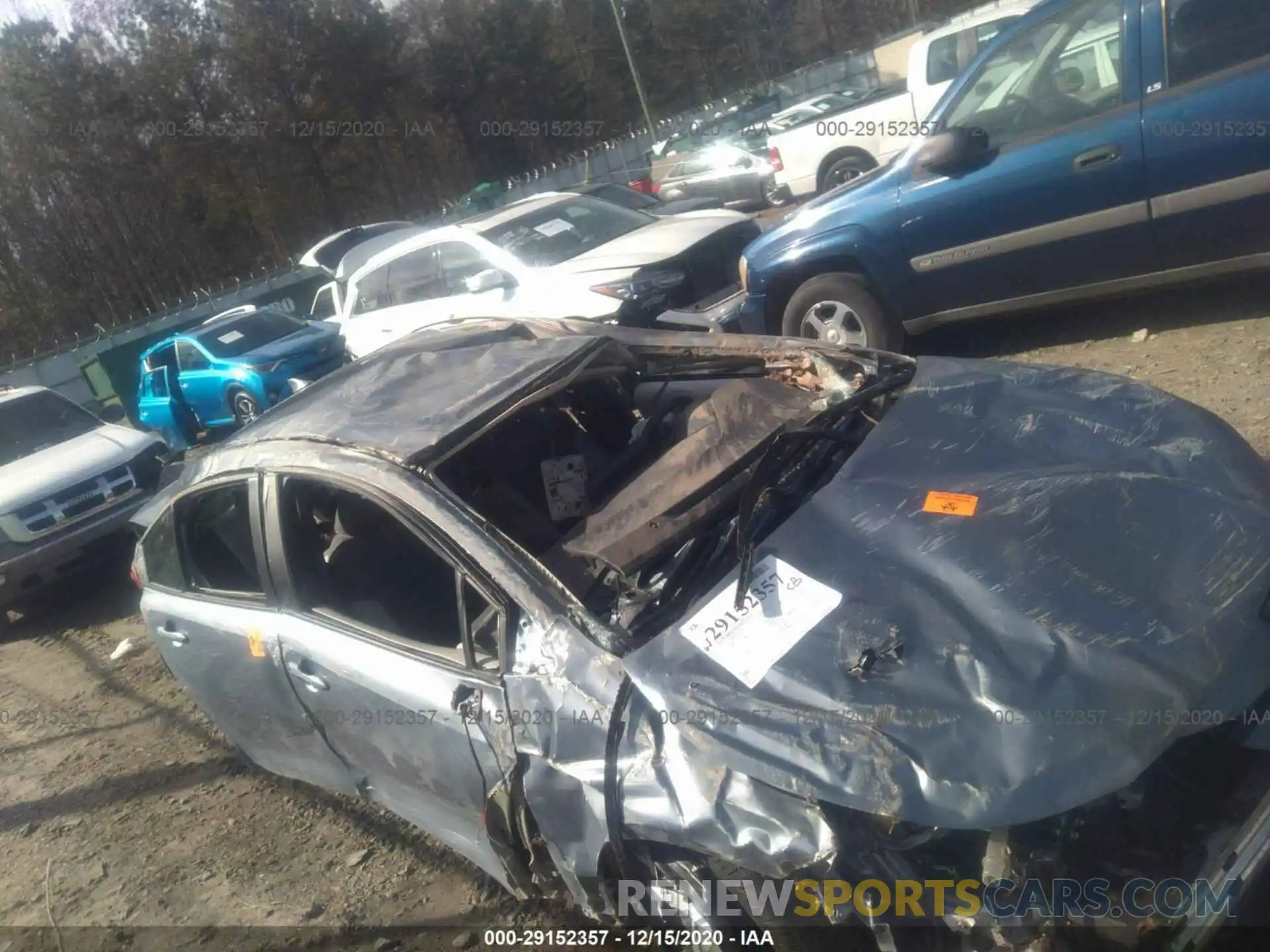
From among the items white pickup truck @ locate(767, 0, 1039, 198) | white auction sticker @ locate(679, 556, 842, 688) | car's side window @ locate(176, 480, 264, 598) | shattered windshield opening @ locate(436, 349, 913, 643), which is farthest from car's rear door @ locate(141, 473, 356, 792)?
white pickup truck @ locate(767, 0, 1039, 198)

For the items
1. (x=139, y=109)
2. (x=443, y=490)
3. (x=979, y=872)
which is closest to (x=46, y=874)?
(x=443, y=490)

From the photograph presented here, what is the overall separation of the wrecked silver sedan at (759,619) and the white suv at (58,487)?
4149 millimetres

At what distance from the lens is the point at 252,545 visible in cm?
355

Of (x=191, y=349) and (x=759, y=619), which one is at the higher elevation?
(x=191, y=349)

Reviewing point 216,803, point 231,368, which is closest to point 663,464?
point 216,803

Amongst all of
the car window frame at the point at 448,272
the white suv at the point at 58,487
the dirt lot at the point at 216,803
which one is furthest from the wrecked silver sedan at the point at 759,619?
the car window frame at the point at 448,272

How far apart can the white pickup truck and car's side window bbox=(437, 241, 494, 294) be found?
5851 millimetres

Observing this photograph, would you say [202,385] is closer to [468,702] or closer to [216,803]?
[216,803]

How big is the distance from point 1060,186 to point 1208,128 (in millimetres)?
706

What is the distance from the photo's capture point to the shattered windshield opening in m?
2.70

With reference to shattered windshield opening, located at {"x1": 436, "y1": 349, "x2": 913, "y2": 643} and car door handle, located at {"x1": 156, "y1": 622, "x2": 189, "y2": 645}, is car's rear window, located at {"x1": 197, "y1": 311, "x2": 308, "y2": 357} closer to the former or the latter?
car door handle, located at {"x1": 156, "y1": 622, "x2": 189, "y2": 645}

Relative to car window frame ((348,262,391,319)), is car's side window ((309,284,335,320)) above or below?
below

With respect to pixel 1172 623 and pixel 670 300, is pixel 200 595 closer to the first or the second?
pixel 1172 623

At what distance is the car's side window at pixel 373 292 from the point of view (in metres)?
9.62
